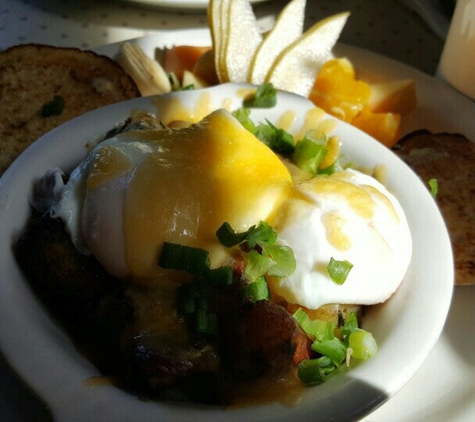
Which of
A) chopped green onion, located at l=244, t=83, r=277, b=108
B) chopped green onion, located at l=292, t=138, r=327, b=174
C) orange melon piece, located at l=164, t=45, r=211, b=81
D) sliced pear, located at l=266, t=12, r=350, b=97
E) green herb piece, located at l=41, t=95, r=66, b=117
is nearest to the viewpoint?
chopped green onion, located at l=292, t=138, r=327, b=174

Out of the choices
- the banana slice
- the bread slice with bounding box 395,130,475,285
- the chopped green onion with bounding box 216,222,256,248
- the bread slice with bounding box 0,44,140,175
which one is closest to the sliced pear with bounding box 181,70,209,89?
the banana slice

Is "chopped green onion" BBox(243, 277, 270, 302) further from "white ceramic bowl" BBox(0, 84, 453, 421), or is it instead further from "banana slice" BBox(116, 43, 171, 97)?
"banana slice" BBox(116, 43, 171, 97)

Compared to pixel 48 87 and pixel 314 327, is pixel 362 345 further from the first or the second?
pixel 48 87

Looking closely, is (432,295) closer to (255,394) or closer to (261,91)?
(255,394)

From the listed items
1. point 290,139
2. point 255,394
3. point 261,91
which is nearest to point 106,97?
point 261,91

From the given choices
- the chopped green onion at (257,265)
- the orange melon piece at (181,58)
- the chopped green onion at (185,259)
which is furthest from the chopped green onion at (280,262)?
the orange melon piece at (181,58)

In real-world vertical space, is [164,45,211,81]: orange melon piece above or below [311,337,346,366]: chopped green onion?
above

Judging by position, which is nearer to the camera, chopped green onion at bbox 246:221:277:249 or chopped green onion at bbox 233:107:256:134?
chopped green onion at bbox 246:221:277:249
